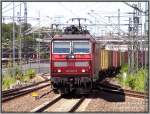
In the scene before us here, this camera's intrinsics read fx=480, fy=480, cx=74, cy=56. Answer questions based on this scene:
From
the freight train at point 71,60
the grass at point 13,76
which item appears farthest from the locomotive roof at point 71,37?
the grass at point 13,76

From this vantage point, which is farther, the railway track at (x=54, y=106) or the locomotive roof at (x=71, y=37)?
the locomotive roof at (x=71, y=37)

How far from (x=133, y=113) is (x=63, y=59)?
19.9ft

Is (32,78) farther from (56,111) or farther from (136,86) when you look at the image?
(56,111)

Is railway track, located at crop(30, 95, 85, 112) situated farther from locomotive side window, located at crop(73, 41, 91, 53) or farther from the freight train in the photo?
locomotive side window, located at crop(73, 41, 91, 53)

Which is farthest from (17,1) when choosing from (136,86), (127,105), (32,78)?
(127,105)

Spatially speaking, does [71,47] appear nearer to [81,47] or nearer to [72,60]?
[81,47]

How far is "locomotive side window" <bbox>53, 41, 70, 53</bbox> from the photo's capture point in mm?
20422

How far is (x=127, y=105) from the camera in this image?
1770cm

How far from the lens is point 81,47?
20.5 metres

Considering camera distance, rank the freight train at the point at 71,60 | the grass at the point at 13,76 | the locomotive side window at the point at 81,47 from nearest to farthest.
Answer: the freight train at the point at 71,60, the locomotive side window at the point at 81,47, the grass at the point at 13,76

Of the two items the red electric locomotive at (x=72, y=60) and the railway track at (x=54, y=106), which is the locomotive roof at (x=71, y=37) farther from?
the railway track at (x=54, y=106)

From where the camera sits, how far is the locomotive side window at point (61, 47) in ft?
67.0

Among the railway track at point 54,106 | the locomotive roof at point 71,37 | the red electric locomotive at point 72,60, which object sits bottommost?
the railway track at point 54,106

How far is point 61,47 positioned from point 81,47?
2.80ft
